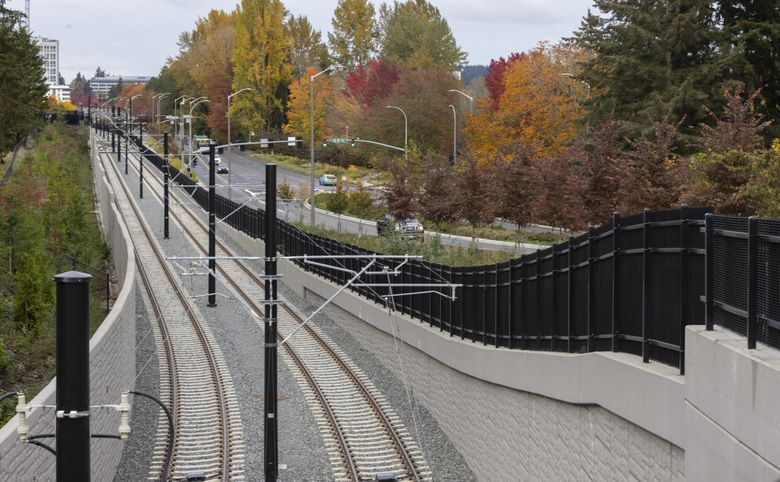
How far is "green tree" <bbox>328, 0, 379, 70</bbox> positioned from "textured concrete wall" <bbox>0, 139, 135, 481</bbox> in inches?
3880

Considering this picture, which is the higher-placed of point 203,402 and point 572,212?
point 572,212

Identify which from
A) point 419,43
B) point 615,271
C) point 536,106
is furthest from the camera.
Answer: point 419,43

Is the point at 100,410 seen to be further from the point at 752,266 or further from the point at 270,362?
the point at 752,266

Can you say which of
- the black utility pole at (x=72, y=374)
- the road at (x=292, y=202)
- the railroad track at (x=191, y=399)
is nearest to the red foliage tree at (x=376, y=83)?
the road at (x=292, y=202)

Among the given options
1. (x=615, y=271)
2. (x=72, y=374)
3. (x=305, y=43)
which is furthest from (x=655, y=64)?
(x=305, y=43)

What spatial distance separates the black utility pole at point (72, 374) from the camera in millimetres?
8641

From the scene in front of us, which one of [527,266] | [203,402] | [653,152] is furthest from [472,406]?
[653,152]

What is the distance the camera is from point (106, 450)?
706 inches

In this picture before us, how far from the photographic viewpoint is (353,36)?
128m

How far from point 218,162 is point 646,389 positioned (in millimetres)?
100402

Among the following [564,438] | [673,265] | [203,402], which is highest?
[673,265]

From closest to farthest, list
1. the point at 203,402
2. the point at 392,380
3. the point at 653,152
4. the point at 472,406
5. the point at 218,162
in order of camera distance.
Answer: the point at 472,406 → the point at 203,402 → the point at 392,380 → the point at 653,152 → the point at 218,162

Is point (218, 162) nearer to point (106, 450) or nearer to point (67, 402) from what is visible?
point (106, 450)

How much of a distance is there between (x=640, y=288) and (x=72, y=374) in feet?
21.3
